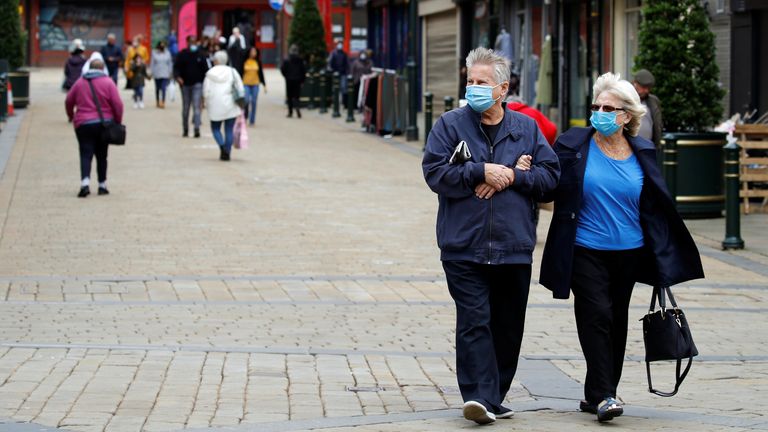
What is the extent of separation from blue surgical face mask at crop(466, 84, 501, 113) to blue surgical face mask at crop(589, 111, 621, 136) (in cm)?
48

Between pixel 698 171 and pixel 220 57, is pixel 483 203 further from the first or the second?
pixel 220 57

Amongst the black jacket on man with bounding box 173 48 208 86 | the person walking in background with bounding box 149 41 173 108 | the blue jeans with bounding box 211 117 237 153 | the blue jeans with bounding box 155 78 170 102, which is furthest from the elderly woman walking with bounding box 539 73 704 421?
the blue jeans with bounding box 155 78 170 102

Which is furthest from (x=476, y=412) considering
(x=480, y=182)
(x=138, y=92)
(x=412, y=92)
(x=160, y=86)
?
(x=160, y=86)

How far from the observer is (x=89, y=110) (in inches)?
671

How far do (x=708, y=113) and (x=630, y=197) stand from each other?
995 cm

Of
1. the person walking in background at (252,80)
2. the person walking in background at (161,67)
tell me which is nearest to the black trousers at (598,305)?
the person walking in background at (252,80)

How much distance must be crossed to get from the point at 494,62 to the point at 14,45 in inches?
1094

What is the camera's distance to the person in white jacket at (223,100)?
72.0 ft

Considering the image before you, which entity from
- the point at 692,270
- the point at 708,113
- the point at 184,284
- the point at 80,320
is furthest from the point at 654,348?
the point at 708,113

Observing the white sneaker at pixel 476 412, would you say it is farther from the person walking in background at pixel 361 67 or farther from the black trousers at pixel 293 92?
the person walking in background at pixel 361 67

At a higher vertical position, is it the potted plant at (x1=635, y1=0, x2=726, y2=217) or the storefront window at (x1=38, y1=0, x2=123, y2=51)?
the storefront window at (x1=38, y1=0, x2=123, y2=51)

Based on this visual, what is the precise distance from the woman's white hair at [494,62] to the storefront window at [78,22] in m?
59.9

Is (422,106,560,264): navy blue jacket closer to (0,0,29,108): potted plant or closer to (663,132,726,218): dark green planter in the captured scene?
(663,132,726,218): dark green planter

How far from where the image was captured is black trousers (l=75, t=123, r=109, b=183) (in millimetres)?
17109
